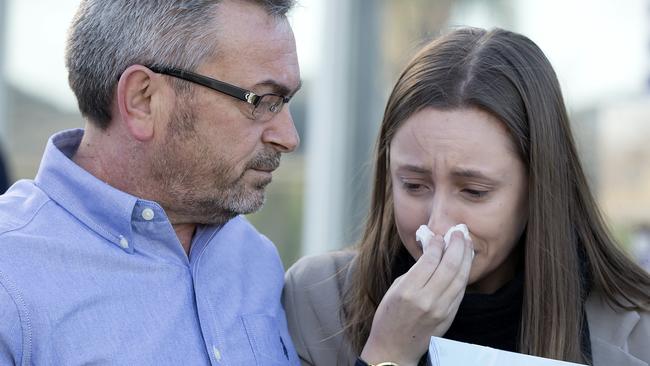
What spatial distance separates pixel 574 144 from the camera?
9.36 feet

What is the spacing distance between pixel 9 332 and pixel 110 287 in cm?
28

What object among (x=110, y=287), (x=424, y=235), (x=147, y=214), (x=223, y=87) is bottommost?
(x=110, y=287)

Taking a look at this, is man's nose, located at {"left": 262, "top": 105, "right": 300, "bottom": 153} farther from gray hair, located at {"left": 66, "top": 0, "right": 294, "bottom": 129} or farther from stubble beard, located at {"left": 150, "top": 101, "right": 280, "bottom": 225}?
gray hair, located at {"left": 66, "top": 0, "right": 294, "bottom": 129}

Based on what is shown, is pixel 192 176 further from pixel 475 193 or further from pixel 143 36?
pixel 475 193

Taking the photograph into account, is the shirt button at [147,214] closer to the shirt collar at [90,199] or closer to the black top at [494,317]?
the shirt collar at [90,199]

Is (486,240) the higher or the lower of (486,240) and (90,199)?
the higher

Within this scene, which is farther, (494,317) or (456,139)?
(494,317)

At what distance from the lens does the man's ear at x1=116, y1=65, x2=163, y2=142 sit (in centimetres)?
267

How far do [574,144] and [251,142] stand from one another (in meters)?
0.91

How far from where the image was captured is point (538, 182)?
2699 mm

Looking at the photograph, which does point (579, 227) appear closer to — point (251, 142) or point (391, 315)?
point (391, 315)

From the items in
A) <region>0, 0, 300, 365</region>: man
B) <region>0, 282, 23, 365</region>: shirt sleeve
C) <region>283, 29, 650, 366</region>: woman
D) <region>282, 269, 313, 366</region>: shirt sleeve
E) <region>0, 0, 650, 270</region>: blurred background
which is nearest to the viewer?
<region>0, 282, 23, 365</region>: shirt sleeve

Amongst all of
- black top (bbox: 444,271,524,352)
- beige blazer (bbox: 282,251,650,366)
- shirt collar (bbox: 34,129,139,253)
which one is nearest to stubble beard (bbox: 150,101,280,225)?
shirt collar (bbox: 34,129,139,253)

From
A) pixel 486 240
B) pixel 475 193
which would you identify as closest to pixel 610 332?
pixel 486 240
